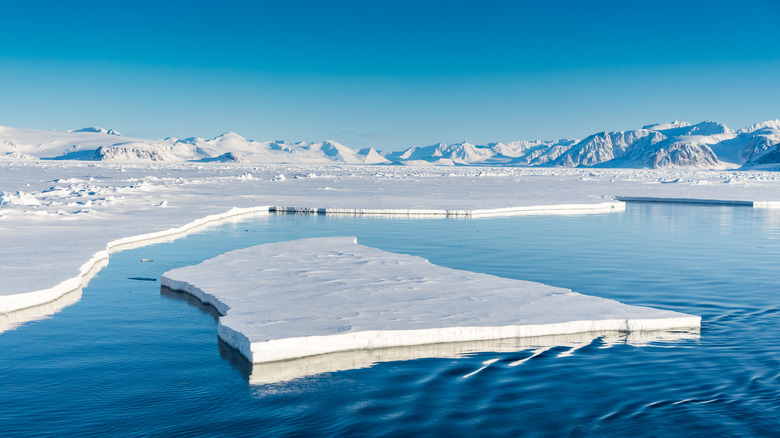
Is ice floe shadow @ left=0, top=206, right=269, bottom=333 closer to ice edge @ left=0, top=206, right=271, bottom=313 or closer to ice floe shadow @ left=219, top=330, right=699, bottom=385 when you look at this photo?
ice edge @ left=0, top=206, right=271, bottom=313

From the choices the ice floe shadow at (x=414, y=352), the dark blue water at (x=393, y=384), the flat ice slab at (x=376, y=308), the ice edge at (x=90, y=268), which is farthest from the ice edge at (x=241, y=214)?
the ice floe shadow at (x=414, y=352)

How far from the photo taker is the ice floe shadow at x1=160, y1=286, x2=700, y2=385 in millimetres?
7266

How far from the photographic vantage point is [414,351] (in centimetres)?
798

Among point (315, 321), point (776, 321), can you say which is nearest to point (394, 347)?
point (315, 321)

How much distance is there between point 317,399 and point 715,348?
501 cm

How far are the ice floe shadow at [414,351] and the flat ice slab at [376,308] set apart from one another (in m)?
0.08

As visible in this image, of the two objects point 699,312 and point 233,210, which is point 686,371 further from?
point 233,210

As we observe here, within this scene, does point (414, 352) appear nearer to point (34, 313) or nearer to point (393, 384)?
point (393, 384)

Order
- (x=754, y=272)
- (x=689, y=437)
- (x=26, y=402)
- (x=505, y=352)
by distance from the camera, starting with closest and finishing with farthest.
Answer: (x=689, y=437), (x=26, y=402), (x=505, y=352), (x=754, y=272)

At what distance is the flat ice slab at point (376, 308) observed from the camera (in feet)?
25.8

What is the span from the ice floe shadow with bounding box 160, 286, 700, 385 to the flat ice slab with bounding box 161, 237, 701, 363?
8cm

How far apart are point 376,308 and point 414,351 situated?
4.01 feet

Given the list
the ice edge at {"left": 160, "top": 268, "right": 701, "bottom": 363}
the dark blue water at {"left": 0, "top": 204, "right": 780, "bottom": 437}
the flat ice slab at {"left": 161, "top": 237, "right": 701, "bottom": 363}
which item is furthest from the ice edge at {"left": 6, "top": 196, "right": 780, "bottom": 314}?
the ice edge at {"left": 160, "top": 268, "right": 701, "bottom": 363}

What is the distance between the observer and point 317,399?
21.4 ft
